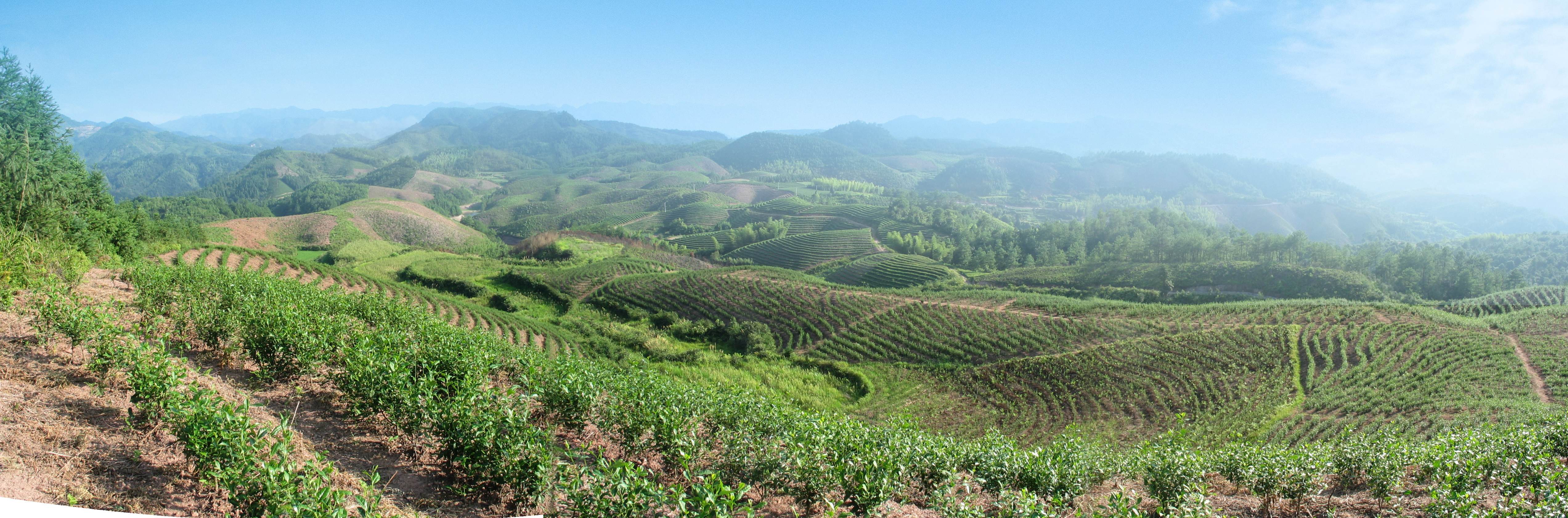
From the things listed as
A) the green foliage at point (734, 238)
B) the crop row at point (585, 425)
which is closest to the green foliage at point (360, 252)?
the green foliage at point (734, 238)

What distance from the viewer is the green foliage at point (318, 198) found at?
143750 millimetres

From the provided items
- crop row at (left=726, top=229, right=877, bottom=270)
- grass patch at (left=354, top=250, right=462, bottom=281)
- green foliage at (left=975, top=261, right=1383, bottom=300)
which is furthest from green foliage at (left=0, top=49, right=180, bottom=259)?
green foliage at (left=975, top=261, right=1383, bottom=300)

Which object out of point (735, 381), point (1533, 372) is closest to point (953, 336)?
point (735, 381)

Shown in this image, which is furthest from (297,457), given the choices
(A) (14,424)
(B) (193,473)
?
(A) (14,424)

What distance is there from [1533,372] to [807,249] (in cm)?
8033

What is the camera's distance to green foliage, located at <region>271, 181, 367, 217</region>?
14375 centimetres

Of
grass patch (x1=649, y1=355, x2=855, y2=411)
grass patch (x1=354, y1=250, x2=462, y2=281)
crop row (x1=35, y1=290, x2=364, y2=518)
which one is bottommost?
grass patch (x1=354, y1=250, x2=462, y2=281)

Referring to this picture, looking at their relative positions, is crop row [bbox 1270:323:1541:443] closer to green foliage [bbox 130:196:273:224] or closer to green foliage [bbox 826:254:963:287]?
green foliage [bbox 826:254:963:287]

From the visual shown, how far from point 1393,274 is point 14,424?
382ft

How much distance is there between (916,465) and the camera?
1064 centimetres

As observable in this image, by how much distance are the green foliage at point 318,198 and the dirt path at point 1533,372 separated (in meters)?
182

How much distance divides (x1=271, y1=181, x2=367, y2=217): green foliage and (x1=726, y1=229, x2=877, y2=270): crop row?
108569 millimetres

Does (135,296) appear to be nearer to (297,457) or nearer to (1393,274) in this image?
(297,457)

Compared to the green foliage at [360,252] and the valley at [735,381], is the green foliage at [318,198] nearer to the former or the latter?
the green foliage at [360,252]
